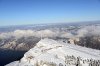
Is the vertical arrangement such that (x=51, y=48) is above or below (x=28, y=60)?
above

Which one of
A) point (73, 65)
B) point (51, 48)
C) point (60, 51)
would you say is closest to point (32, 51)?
point (51, 48)

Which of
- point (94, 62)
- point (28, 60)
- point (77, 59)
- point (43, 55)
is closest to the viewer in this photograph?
point (94, 62)

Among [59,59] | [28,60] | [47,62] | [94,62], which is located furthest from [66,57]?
[28,60]

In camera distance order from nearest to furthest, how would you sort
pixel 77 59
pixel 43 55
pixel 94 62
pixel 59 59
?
pixel 94 62 < pixel 77 59 < pixel 59 59 < pixel 43 55

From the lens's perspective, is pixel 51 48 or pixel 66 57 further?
pixel 51 48

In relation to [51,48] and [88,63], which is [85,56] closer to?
[88,63]

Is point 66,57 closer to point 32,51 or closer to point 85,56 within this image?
point 85,56
